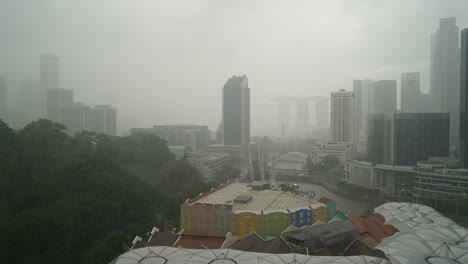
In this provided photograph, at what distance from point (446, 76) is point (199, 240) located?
14225mm

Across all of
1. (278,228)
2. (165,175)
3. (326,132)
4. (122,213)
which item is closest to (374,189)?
(278,228)

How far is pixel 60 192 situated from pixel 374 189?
869 centimetres

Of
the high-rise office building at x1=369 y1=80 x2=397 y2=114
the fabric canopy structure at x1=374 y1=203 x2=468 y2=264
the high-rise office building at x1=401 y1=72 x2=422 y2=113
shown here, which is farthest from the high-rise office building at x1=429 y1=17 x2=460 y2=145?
the fabric canopy structure at x1=374 y1=203 x2=468 y2=264

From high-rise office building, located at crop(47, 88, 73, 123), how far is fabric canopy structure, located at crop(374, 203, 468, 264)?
374 inches

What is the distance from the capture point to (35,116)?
9.80 metres

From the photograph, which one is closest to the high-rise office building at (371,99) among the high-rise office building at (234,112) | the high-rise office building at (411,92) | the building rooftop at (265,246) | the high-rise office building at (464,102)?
the high-rise office building at (411,92)

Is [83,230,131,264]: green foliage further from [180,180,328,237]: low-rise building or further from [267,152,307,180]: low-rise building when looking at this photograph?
[267,152,307,180]: low-rise building

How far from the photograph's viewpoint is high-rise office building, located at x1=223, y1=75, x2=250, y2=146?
21.1 metres

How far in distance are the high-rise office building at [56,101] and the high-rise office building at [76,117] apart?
11.8 inches

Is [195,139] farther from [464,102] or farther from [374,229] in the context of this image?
[374,229]

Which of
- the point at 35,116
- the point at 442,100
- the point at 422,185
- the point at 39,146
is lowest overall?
the point at 422,185

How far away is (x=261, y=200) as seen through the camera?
6.90 meters

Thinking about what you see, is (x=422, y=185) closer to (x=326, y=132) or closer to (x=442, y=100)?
(x=442, y=100)

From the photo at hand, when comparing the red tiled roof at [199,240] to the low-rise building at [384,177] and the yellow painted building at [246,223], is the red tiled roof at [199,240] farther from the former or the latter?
the low-rise building at [384,177]
